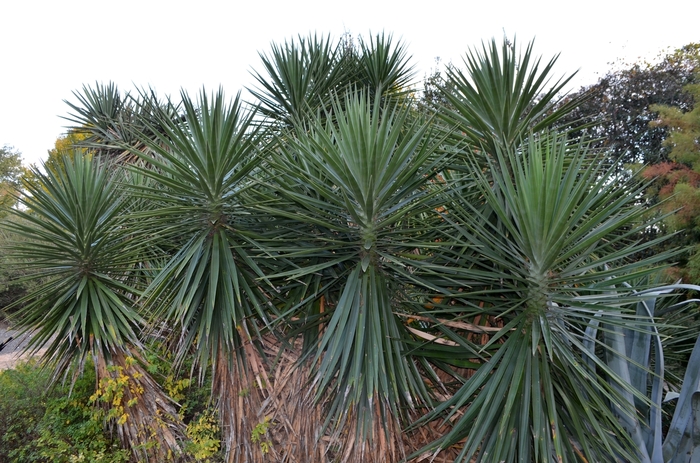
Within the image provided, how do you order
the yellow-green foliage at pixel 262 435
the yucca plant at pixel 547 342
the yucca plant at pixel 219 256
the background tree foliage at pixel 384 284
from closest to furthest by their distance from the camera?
the yucca plant at pixel 547 342 → the background tree foliage at pixel 384 284 → the yucca plant at pixel 219 256 → the yellow-green foliage at pixel 262 435

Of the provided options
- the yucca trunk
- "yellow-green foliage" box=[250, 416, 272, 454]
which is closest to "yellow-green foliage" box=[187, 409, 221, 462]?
the yucca trunk

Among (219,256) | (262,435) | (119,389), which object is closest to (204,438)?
(119,389)

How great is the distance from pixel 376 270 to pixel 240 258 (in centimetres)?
118

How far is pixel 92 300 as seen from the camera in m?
4.19

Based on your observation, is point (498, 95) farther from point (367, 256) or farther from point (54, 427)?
point (54, 427)

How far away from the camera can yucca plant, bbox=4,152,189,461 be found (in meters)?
4.23

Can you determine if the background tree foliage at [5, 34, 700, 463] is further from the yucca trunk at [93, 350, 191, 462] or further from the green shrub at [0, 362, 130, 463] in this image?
the green shrub at [0, 362, 130, 463]

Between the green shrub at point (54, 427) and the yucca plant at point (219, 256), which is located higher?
the yucca plant at point (219, 256)

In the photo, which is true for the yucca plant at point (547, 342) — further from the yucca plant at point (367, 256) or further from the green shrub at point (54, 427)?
the green shrub at point (54, 427)

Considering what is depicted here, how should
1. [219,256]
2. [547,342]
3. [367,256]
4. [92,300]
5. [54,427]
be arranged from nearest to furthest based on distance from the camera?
[547,342] → [367,256] → [219,256] → [92,300] → [54,427]

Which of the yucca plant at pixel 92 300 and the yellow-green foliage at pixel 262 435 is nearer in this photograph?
the yellow-green foliage at pixel 262 435

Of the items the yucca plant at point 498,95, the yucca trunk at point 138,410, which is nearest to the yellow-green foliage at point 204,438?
the yucca trunk at point 138,410

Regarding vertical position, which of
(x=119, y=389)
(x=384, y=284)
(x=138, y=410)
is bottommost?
(x=138, y=410)

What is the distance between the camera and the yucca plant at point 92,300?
4234 millimetres
